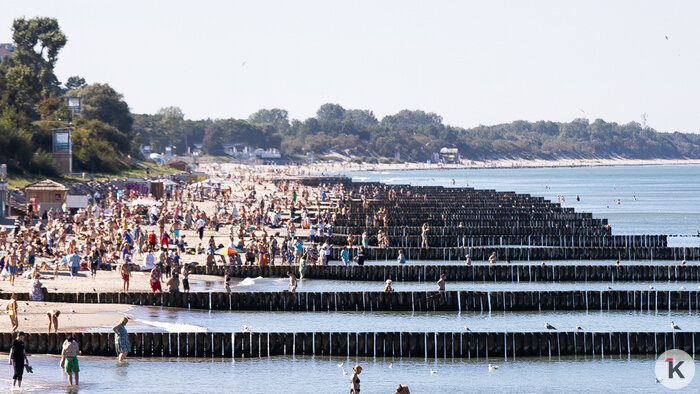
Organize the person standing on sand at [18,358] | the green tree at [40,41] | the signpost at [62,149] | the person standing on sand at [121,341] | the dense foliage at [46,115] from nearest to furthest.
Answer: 1. the person standing on sand at [18,358]
2. the person standing on sand at [121,341]
3. the dense foliage at [46,115]
4. the signpost at [62,149]
5. the green tree at [40,41]

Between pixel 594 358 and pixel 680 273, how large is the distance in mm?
18414

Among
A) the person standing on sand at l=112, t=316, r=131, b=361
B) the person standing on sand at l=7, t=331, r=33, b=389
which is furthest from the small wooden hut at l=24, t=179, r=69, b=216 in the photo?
the person standing on sand at l=7, t=331, r=33, b=389

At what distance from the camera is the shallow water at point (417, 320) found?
35.4 meters

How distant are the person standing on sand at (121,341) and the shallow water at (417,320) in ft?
15.7

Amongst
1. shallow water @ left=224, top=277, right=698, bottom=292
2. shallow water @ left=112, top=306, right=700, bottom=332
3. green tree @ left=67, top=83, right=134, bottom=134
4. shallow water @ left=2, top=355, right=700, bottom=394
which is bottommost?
shallow water @ left=2, top=355, right=700, bottom=394

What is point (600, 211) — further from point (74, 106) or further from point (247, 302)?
point (247, 302)

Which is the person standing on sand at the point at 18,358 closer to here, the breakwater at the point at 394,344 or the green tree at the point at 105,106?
the breakwater at the point at 394,344

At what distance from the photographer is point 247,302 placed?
3834cm

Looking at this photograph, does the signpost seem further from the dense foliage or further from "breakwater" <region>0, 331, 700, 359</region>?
"breakwater" <region>0, 331, 700, 359</region>

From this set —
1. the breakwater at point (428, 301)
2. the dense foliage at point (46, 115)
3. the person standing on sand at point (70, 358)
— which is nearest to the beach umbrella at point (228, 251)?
the breakwater at point (428, 301)

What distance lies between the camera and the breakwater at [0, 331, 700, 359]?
29734mm

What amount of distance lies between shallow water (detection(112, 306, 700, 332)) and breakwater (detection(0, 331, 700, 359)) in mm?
3709

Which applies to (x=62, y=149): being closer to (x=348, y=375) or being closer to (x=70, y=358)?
(x=348, y=375)

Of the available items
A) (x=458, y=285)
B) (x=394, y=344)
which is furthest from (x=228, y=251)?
(x=394, y=344)
